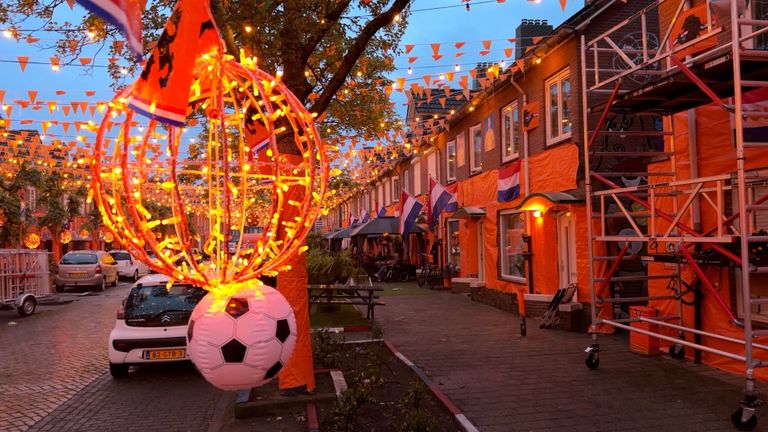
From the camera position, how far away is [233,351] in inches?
129

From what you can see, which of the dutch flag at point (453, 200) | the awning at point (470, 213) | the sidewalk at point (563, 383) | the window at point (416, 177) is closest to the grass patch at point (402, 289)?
the dutch flag at point (453, 200)

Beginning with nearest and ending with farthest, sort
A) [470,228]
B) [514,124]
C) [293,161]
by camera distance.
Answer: [293,161], [514,124], [470,228]

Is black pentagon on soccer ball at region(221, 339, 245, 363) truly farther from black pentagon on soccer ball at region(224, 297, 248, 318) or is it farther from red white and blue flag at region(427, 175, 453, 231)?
red white and blue flag at region(427, 175, 453, 231)

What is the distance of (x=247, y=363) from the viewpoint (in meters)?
3.32

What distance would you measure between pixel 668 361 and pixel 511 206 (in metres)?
7.30

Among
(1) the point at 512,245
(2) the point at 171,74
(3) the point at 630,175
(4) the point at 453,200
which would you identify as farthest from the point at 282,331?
(4) the point at 453,200

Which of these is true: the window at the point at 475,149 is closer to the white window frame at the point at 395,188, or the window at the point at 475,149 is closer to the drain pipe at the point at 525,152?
the drain pipe at the point at 525,152

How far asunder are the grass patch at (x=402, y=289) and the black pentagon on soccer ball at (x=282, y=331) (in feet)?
51.3

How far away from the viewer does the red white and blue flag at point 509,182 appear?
1444 centimetres

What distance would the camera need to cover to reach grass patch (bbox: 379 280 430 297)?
64.0 feet

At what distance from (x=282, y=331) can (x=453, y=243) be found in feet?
59.4

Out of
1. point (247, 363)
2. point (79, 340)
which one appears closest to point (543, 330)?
point (247, 363)

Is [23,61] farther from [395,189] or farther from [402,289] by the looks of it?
[395,189]

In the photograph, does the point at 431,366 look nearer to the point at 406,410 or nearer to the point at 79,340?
the point at 406,410
